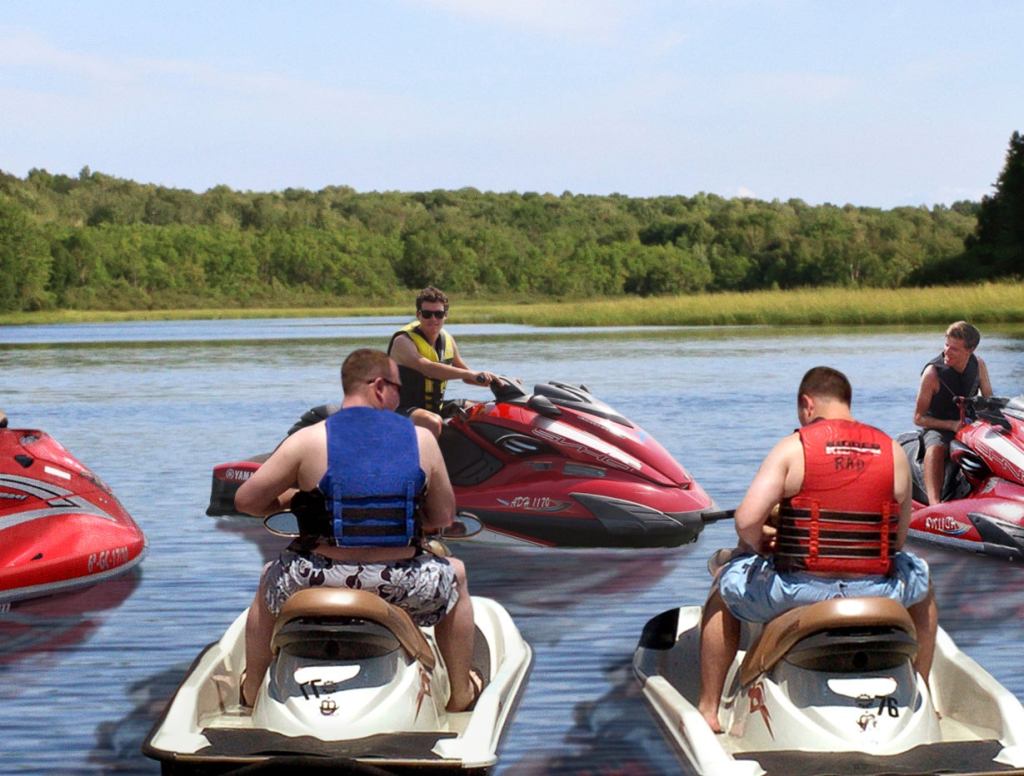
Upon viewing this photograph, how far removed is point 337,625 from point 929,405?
21.1 ft

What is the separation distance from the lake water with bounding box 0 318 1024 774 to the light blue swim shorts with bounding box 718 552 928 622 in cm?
75

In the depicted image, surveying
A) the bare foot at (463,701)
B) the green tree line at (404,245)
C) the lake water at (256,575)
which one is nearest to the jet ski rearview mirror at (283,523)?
the bare foot at (463,701)

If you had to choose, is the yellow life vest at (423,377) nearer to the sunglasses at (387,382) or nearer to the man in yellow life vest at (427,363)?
the man in yellow life vest at (427,363)

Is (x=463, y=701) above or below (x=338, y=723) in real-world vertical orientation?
below

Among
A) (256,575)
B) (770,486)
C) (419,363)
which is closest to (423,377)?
(419,363)

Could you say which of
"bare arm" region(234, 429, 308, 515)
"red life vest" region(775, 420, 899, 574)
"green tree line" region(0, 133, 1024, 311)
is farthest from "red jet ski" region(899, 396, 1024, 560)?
"green tree line" region(0, 133, 1024, 311)

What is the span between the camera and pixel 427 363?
33.9 feet

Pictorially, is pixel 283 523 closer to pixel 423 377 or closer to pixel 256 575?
pixel 256 575

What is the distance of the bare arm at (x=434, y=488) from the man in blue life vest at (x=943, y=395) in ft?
18.8

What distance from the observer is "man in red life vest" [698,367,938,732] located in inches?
197

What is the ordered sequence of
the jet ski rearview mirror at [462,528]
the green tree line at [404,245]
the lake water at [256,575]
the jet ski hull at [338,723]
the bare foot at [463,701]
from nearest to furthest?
the jet ski hull at [338,723]
the bare foot at [463,701]
the jet ski rearview mirror at [462,528]
the lake water at [256,575]
the green tree line at [404,245]

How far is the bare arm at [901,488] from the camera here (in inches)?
199

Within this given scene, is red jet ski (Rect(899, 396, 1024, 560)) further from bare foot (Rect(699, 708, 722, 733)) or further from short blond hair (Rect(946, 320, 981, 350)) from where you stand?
bare foot (Rect(699, 708, 722, 733))

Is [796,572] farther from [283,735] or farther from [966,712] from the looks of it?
[283,735]
